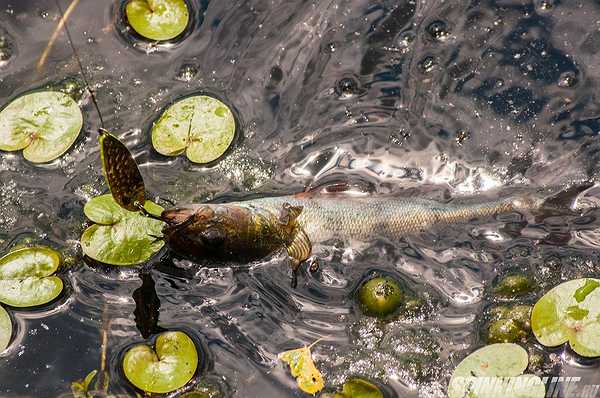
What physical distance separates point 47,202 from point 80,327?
36.0 inches

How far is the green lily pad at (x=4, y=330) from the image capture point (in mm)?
4227

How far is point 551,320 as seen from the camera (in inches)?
161

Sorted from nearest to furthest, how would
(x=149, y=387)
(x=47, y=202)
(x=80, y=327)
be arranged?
(x=149, y=387)
(x=80, y=327)
(x=47, y=202)

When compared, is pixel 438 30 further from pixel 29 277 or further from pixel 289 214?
pixel 29 277

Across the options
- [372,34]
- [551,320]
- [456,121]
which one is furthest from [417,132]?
[551,320]

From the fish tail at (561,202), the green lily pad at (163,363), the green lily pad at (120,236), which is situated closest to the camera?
the green lily pad at (163,363)

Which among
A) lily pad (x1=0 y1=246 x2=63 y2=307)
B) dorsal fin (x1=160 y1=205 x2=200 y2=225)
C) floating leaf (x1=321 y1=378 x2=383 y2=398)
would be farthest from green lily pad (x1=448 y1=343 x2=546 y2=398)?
lily pad (x1=0 y1=246 x2=63 y2=307)

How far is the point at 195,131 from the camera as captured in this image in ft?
15.3

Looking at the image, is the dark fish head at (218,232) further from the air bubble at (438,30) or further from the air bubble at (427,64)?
the air bubble at (438,30)

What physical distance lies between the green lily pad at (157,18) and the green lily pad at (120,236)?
1.45 meters

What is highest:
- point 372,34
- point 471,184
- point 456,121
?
point 372,34

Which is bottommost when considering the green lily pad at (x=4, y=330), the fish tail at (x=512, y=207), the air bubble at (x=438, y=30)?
the green lily pad at (x=4, y=330)

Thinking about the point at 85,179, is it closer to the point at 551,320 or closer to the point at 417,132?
the point at 417,132

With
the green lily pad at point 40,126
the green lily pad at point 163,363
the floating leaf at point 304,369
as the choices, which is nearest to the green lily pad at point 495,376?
the floating leaf at point 304,369
